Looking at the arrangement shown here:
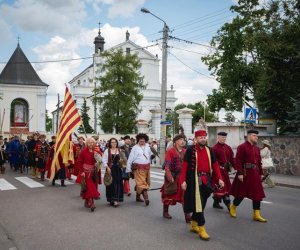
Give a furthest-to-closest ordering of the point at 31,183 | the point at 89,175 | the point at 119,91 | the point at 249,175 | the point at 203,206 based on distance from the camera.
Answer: the point at 119,91
the point at 31,183
the point at 89,175
the point at 249,175
the point at 203,206

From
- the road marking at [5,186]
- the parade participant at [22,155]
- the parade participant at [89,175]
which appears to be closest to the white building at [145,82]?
the parade participant at [22,155]

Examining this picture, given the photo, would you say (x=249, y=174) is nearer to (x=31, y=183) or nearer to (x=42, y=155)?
(x=31, y=183)

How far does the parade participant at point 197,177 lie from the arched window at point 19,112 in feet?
178

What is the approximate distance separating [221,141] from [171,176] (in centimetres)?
170

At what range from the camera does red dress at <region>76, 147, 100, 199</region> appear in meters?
9.16

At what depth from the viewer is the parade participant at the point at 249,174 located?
7781 millimetres

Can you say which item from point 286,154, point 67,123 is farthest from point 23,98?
point 67,123

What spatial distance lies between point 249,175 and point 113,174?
3494mm

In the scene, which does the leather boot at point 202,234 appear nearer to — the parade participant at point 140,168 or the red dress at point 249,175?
the red dress at point 249,175

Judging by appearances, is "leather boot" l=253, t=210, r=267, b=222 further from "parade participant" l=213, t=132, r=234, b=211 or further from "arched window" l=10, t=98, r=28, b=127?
"arched window" l=10, t=98, r=28, b=127

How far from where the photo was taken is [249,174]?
793 centimetres

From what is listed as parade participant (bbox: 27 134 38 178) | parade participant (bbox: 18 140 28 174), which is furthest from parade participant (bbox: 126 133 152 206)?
parade participant (bbox: 18 140 28 174)

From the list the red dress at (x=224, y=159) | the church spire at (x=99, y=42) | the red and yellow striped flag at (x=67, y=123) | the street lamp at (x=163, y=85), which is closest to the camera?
the red dress at (x=224, y=159)

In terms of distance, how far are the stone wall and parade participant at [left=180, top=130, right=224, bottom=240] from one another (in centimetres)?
1199
